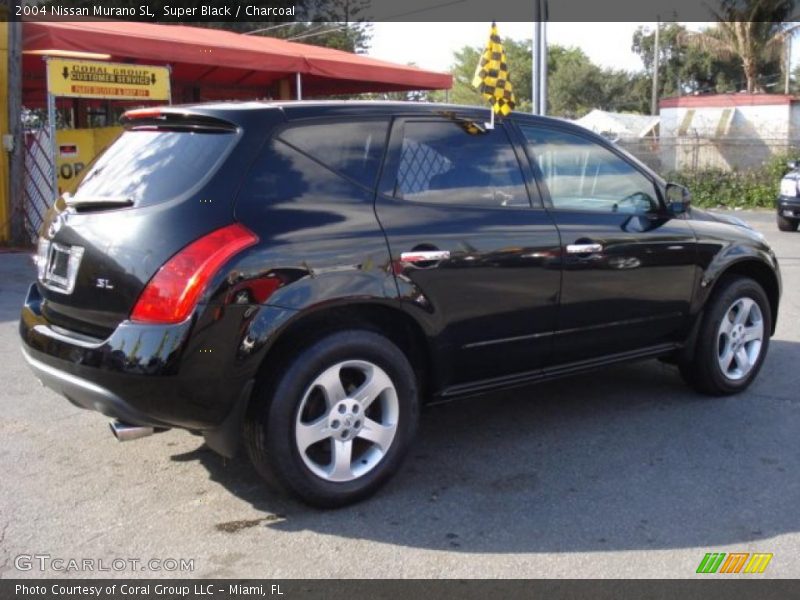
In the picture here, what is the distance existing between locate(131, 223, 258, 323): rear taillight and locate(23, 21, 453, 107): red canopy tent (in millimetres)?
10670

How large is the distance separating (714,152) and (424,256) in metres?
22.3

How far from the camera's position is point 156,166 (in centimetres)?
373

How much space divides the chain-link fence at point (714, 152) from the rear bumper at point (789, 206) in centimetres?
756

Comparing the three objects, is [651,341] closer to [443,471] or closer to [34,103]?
[443,471]

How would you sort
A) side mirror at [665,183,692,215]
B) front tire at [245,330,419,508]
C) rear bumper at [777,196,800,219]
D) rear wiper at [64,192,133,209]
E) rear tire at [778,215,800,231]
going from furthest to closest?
rear tire at [778,215,800,231]
rear bumper at [777,196,800,219]
side mirror at [665,183,692,215]
rear wiper at [64,192,133,209]
front tire at [245,330,419,508]

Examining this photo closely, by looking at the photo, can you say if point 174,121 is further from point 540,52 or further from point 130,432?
point 540,52

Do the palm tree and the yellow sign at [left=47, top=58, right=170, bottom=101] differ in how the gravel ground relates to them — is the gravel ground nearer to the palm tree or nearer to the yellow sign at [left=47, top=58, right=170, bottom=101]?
the yellow sign at [left=47, top=58, right=170, bottom=101]

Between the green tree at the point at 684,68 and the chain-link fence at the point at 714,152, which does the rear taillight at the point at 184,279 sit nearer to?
the chain-link fence at the point at 714,152

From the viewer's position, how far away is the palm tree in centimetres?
3672

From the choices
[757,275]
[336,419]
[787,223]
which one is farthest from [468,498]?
[787,223]

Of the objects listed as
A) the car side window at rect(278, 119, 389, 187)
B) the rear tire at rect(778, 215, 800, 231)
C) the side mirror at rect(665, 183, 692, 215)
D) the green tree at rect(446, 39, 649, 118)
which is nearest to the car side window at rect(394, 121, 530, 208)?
the car side window at rect(278, 119, 389, 187)

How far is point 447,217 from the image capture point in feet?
13.4

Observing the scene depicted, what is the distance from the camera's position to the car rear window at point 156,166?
141 inches

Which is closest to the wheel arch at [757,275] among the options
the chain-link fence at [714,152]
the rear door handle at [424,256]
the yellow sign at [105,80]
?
the rear door handle at [424,256]
